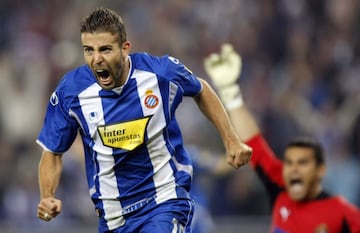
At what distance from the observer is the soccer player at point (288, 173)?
329 inches

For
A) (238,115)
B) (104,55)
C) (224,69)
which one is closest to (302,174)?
(238,115)

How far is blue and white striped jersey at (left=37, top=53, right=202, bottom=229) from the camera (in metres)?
6.67

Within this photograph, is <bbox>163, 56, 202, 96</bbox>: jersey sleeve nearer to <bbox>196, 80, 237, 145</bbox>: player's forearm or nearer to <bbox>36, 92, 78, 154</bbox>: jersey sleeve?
<bbox>196, 80, 237, 145</bbox>: player's forearm

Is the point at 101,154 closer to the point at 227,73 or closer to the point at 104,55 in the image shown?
the point at 104,55

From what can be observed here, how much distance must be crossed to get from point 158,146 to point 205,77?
20.9ft

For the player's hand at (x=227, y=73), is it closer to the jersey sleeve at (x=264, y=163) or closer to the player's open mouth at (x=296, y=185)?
the jersey sleeve at (x=264, y=163)

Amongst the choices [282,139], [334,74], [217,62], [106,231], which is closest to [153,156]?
[106,231]

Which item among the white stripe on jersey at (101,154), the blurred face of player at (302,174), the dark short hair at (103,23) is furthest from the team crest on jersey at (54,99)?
the blurred face of player at (302,174)

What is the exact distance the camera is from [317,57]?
13.5 metres

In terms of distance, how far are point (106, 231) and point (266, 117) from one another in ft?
19.7

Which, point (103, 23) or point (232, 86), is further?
point (232, 86)

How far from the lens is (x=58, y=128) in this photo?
6672 millimetres

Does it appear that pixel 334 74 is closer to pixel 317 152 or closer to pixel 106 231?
pixel 317 152

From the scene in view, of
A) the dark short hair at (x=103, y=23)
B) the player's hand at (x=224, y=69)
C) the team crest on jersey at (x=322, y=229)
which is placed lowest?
the team crest on jersey at (x=322, y=229)
